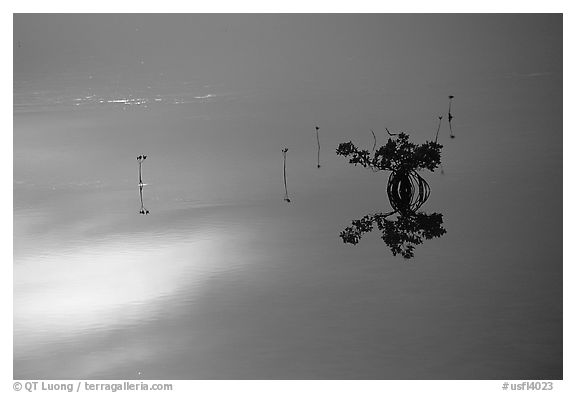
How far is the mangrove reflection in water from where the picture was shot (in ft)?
21.4

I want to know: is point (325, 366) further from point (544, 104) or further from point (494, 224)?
point (544, 104)

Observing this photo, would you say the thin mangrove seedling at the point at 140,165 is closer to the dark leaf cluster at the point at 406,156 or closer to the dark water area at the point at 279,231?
the dark water area at the point at 279,231

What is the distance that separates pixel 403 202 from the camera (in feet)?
23.0

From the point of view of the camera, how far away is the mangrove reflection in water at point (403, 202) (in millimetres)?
6520

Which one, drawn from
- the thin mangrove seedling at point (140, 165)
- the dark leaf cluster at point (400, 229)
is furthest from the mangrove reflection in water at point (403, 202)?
the thin mangrove seedling at point (140, 165)

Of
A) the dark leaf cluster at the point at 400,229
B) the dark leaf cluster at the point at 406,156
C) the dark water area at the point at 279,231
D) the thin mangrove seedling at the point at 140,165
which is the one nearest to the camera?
the dark water area at the point at 279,231

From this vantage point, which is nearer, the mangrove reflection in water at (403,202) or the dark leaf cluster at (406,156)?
the mangrove reflection in water at (403,202)

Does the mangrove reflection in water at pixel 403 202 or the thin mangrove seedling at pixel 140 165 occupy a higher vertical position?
the thin mangrove seedling at pixel 140 165

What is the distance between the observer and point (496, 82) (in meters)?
11.8

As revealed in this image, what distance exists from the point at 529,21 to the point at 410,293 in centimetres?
1238

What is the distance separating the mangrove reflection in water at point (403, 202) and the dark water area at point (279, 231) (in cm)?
9

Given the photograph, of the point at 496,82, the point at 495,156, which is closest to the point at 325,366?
the point at 495,156

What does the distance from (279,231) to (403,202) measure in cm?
96

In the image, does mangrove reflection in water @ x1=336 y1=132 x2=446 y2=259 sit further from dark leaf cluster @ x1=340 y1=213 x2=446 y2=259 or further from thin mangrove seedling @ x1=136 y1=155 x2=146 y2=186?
thin mangrove seedling @ x1=136 y1=155 x2=146 y2=186
